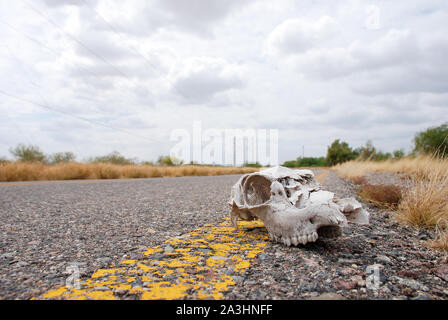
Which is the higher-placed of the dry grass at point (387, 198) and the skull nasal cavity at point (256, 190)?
the skull nasal cavity at point (256, 190)

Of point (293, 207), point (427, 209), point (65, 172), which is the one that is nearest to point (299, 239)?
point (293, 207)

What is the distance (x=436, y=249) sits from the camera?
8.23 feet

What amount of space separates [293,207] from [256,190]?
2.05ft

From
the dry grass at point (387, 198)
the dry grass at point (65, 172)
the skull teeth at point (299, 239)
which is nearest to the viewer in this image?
the skull teeth at point (299, 239)

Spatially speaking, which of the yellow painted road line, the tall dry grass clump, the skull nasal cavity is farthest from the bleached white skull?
the tall dry grass clump

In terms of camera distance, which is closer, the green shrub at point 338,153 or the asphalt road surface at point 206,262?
the asphalt road surface at point 206,262

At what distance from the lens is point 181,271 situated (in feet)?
6.08

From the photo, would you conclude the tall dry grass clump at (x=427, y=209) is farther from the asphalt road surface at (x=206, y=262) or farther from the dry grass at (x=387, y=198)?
the dry grass at (x=387, y=198)

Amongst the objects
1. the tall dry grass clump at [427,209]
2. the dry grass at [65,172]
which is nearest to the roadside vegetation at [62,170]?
the dry grass at [65,172]

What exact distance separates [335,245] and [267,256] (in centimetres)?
69

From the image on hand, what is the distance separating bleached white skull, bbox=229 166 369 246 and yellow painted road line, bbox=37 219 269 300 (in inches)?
10.3

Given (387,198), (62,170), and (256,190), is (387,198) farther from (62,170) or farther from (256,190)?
(62,170)

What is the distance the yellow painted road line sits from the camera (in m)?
1.54

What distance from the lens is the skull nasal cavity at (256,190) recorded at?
2760mm
